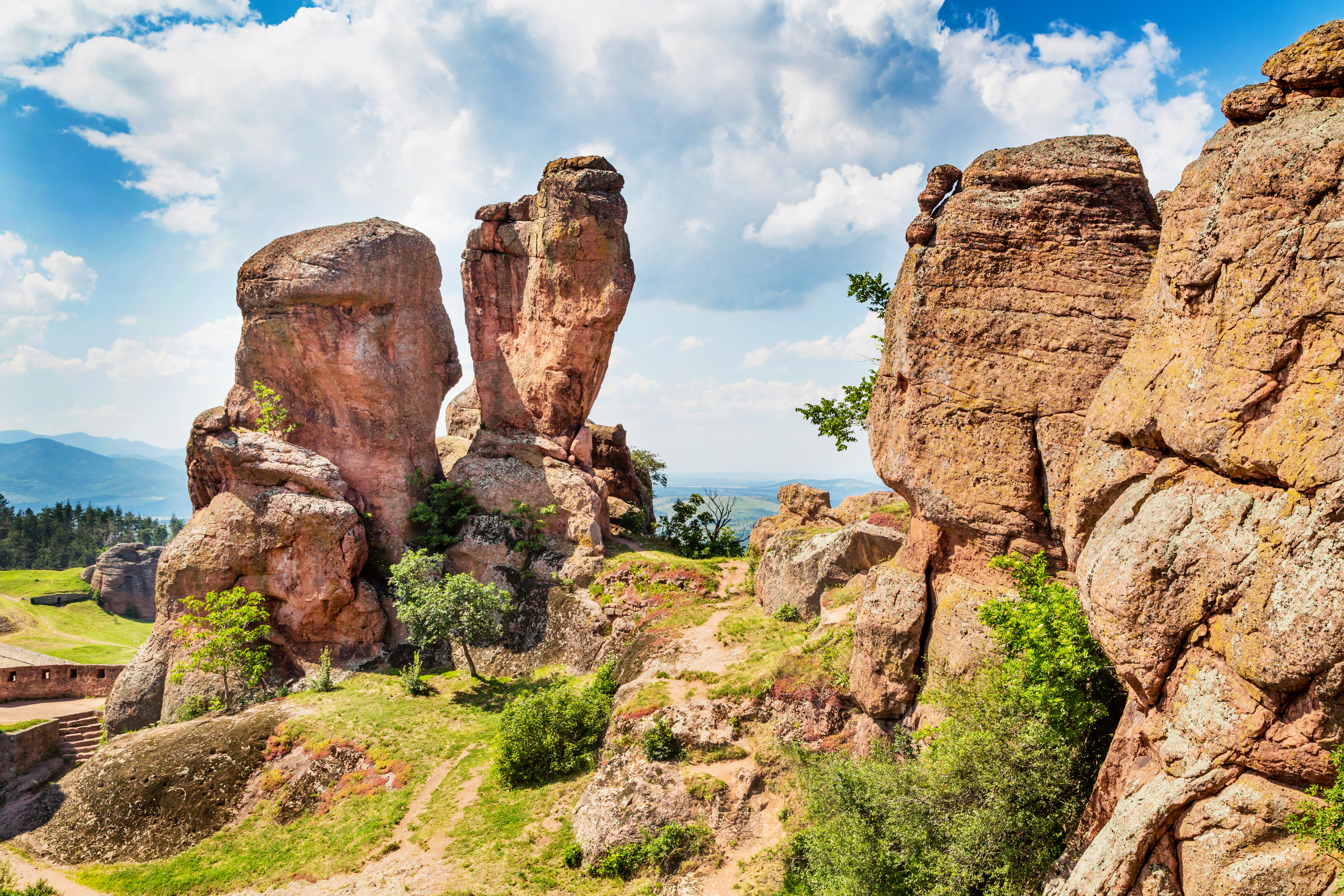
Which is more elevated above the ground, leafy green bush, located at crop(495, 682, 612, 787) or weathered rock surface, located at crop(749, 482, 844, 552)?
weathered rock surface, located at crop(749, 482, 844, 552)

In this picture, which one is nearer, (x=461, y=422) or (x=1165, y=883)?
(x=1165, y=883)

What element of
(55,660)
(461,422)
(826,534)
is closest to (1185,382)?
(826,534)

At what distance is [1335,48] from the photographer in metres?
11.5

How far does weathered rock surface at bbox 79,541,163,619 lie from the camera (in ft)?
250

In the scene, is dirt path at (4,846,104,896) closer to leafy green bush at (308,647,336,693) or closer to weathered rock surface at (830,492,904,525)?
leafy green bush at (308,647,336,693)

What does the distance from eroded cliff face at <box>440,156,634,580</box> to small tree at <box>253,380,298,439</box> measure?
31.9ft

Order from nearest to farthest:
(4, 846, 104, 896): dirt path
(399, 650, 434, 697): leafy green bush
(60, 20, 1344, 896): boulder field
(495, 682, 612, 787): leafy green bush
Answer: (60, 20, 1344, 896): boulder field, (4, 846, 104, 896): dirt path, (495, 682, 612, 787): leafy green bush, (399, 650, 434, 697): leafy green bush

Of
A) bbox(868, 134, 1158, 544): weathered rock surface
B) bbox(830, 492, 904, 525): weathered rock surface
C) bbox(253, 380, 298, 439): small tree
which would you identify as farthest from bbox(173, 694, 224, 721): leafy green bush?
bbox(868, 134, 1158, 544): weathered rock surface

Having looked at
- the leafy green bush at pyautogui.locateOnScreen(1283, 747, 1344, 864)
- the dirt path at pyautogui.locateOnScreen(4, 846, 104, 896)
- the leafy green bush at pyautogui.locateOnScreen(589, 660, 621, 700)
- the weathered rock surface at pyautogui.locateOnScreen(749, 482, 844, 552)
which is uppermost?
the weathered rock surface at pyautogui.locateOnScreen(749, 482, 844, 552)

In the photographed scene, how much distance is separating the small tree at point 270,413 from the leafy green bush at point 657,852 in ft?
94.7

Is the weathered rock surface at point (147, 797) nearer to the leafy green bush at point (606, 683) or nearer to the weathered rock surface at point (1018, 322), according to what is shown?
the leafy green bush at point (606, 683)

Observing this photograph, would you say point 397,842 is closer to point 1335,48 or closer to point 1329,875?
point 1329,875

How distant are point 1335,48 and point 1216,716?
11459mm

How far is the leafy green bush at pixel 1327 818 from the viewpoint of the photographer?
9547mm
